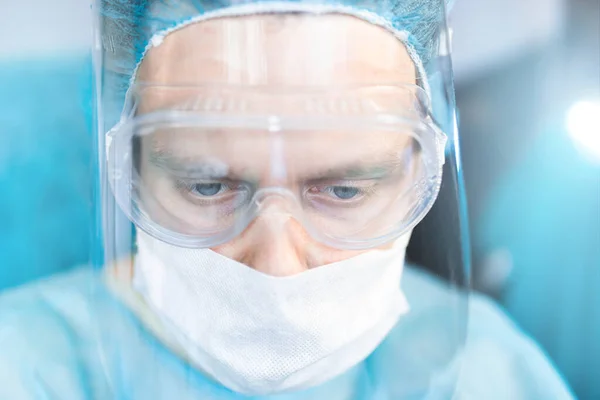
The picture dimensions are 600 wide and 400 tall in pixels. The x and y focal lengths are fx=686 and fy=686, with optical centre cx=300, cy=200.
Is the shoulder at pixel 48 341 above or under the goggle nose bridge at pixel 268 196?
under

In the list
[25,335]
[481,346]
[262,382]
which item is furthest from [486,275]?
[25,335]

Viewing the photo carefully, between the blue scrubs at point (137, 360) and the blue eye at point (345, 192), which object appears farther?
the blue scrubs at point (137, 360)

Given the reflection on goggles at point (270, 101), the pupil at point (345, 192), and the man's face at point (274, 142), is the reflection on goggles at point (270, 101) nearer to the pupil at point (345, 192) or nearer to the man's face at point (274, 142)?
the man's face at point (274, 142)

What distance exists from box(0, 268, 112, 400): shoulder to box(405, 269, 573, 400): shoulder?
1.94 feet

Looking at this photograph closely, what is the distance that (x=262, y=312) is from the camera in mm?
957

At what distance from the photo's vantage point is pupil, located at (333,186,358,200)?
0.95 metres

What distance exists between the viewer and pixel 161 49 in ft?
3.09

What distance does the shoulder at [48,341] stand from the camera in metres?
1.15

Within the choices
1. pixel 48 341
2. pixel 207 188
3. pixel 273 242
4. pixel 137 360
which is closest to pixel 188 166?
pixel 207 188

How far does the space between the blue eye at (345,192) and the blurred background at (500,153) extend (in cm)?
58

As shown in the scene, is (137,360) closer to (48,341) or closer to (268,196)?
(48,341)

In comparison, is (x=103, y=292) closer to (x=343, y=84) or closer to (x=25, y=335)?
(x=25, y=335)

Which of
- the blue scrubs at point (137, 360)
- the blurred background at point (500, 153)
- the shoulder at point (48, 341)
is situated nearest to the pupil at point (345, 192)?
the blue scrubs at point (137, 360)

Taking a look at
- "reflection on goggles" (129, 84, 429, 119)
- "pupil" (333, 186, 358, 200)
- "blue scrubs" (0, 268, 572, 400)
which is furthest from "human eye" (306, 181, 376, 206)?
"blue scrubs" (0, 268, 572, 400)
